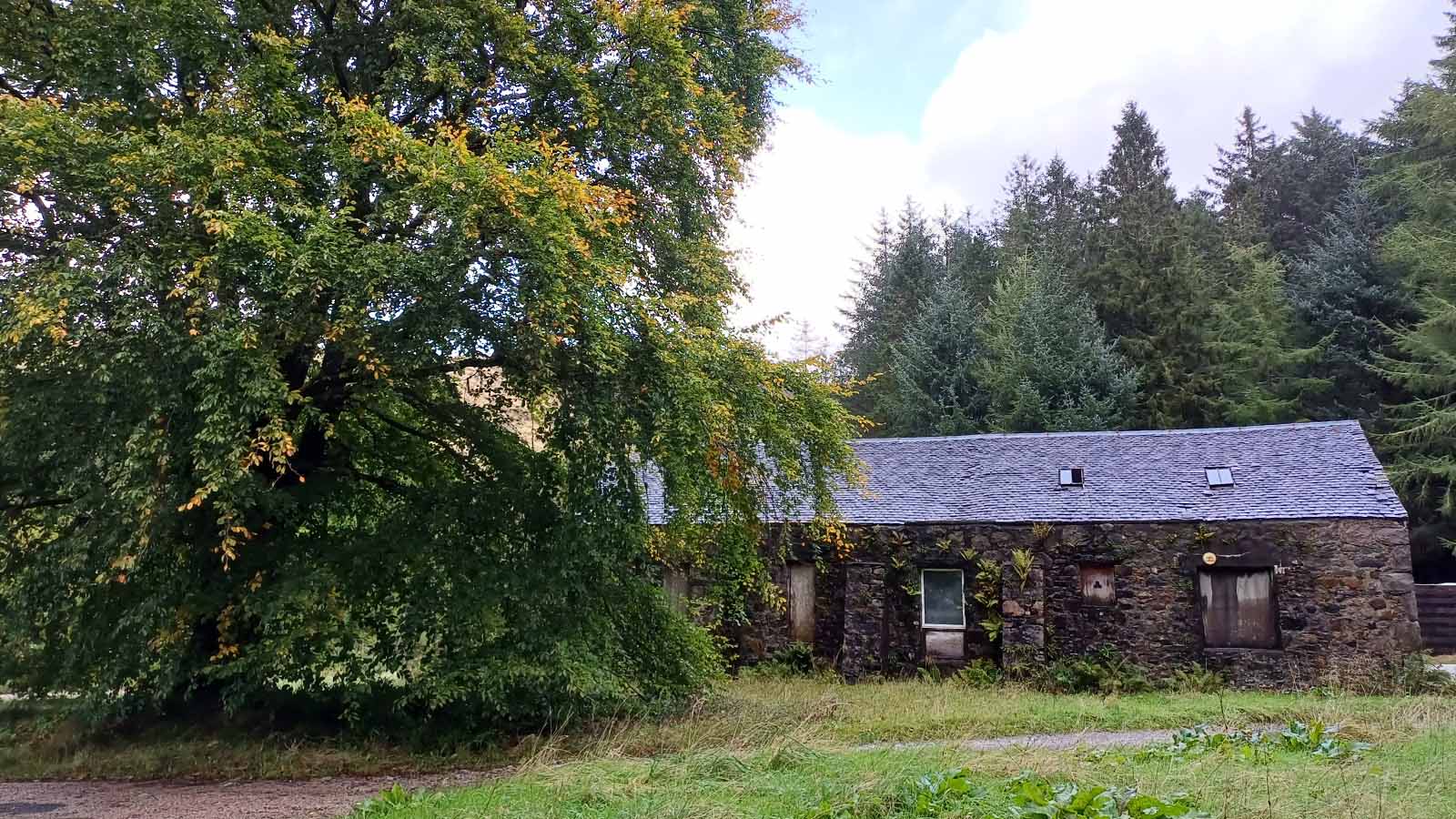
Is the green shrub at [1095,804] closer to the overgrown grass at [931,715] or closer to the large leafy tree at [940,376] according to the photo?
the overgrown grass at [931,715]

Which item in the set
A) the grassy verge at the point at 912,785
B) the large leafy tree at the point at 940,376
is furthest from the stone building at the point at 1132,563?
the large leafy tree at the point at 940,376

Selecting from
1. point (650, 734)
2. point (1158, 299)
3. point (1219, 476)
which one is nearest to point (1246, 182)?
point (1158, 299)

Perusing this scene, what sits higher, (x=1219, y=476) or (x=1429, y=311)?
(x=1429, y=311)

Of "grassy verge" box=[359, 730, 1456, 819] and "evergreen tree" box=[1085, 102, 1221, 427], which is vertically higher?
"evergreen tree" box=[1085, 102, 1221, 427]

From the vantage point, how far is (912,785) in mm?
6590

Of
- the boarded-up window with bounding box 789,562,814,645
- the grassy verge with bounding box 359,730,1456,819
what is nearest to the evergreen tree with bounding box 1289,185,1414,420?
the boarded-up window with bounding box 789,562,814,645

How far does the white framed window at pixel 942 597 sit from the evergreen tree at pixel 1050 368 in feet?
41.2

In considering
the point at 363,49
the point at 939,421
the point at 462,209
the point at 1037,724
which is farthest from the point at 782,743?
the point at 939,421

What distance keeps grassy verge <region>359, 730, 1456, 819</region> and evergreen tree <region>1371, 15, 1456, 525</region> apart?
64.6 feet

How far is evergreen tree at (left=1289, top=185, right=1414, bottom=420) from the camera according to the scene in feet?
93.9

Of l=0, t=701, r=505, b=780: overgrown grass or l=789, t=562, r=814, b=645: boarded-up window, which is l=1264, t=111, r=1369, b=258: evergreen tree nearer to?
l=789, t=562, r=814, b=645: boarded-up window

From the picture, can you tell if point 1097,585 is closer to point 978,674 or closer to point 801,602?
point 978,674

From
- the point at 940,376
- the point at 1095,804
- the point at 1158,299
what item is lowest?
the point at 1095,804

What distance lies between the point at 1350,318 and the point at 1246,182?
17.0 m
